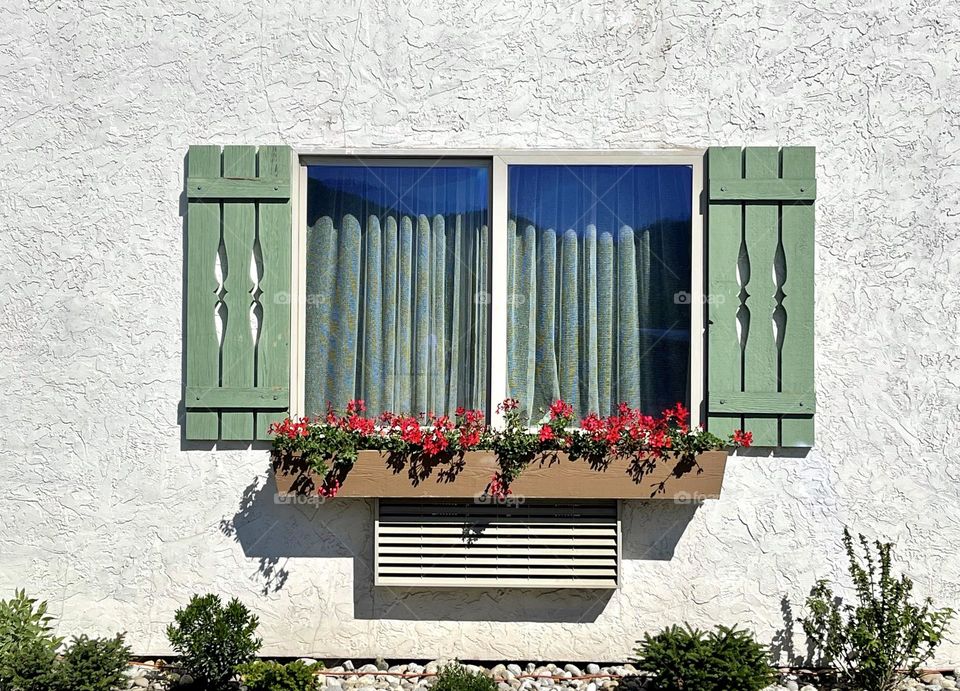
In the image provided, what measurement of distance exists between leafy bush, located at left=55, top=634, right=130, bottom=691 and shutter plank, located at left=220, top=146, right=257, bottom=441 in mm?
1003

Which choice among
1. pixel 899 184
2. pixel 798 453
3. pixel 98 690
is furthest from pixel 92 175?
pixel 899 184

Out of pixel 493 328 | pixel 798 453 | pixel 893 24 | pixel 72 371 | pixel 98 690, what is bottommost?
pixel 98 690

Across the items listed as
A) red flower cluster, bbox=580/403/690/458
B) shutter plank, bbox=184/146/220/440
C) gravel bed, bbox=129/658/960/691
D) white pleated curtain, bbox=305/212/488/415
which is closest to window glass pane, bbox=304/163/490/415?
white pleated curtain, bbox=305/212/488/415

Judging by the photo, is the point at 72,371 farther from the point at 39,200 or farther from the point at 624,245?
the point at 624,245

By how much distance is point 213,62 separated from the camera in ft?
11.7

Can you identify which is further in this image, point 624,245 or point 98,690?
point 624,245

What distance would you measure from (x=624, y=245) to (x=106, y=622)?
10.1 feet

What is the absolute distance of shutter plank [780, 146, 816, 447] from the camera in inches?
136

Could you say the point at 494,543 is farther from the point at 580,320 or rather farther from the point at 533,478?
the point at 580,320

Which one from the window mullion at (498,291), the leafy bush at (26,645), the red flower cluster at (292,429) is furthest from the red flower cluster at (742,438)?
the leafy bush at (26,645)

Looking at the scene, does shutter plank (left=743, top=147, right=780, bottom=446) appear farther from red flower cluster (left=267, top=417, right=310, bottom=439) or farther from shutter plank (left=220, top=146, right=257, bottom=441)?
shutter plank (left=220, top=146, right=257, bottom=441)

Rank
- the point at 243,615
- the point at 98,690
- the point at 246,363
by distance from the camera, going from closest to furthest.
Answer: the point at 98,690, the point at 243,615, the point at 246,363

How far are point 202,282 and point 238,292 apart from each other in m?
0.18

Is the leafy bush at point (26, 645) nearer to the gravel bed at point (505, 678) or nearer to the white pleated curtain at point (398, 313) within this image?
the gravel bed at point (505, 678)
